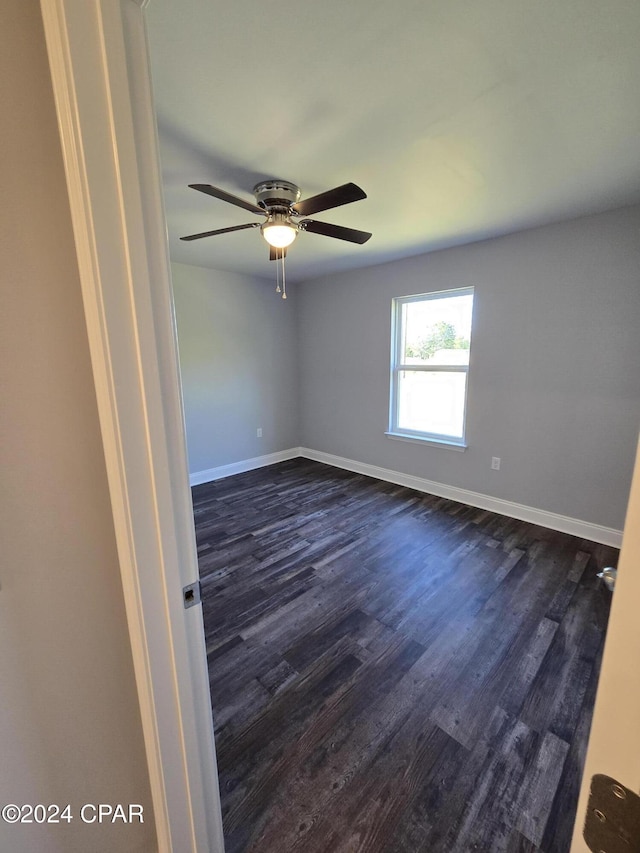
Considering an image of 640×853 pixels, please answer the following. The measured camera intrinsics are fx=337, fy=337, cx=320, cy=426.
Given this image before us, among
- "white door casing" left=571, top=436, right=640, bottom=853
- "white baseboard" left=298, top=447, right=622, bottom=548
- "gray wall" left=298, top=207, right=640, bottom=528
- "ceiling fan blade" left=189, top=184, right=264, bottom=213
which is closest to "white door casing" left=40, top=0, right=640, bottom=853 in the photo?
"white door casing" left=571, top=436, right=640, bottom=853

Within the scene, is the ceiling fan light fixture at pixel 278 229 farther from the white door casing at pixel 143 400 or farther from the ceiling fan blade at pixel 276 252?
the white door casing at pixel 143 400

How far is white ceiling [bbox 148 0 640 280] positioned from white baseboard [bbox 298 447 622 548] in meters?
2.34

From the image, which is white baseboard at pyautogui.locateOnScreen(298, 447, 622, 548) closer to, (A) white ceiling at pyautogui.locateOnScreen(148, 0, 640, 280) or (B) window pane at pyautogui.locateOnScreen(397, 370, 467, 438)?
(B) window pane at pyautogui.locateOnScreen(397, 370, 467, 438)

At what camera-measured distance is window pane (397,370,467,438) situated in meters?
Result: 3.42

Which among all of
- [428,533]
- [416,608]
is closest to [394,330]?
[428,533]

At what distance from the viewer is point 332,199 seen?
5.40 feet

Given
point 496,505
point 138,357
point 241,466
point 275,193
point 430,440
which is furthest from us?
point 241,466

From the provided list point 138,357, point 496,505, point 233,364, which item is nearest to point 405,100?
point 138,357

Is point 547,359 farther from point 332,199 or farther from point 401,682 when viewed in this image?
point 401,682

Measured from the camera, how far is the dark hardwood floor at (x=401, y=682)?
3.69 ft

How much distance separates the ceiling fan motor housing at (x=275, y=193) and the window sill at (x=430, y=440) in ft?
8.45

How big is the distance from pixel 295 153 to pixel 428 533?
2.76 m

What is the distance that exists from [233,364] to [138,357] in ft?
12.2

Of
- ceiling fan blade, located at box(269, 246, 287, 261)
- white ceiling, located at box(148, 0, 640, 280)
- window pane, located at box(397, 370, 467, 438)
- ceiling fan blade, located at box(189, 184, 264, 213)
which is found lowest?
window pane, located at box(397, 370, 467, 438)
